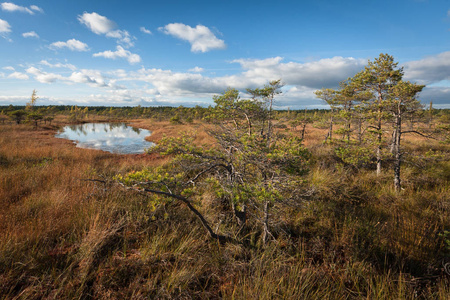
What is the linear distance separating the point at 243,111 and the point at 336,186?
4.71 metres

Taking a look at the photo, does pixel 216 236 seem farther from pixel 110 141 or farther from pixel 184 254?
pixel 110 141

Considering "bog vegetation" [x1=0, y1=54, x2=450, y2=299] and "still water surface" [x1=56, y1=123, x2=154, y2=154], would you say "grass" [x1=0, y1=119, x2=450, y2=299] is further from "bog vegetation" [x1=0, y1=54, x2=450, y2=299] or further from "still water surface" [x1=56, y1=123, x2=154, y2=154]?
"still water surface" [x1=56, y1=123, x2=154, y2=154]

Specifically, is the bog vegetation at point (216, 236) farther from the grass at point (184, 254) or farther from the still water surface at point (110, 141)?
the still water surface at point (110, 141)

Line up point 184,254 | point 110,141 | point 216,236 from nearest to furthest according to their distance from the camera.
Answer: point 184,254 < point 216,236 < point 110,141

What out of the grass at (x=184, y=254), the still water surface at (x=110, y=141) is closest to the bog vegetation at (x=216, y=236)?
the grass at (x=184, y=254)

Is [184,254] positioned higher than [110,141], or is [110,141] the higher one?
[184,254]

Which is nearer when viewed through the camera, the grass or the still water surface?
the grass

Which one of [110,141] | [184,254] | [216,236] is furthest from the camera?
[110,141]

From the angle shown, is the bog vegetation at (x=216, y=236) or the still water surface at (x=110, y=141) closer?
the bog vegetation at (x=216, y=236)

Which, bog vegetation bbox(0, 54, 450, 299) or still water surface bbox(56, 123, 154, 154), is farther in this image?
still water surface bbox(56, 123, 154, 154)

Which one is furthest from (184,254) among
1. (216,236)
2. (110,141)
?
(110,141)

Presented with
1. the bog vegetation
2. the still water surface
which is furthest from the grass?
the still water surface

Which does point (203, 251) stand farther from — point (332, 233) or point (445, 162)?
point (445, 162)

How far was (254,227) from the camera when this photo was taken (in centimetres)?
416
